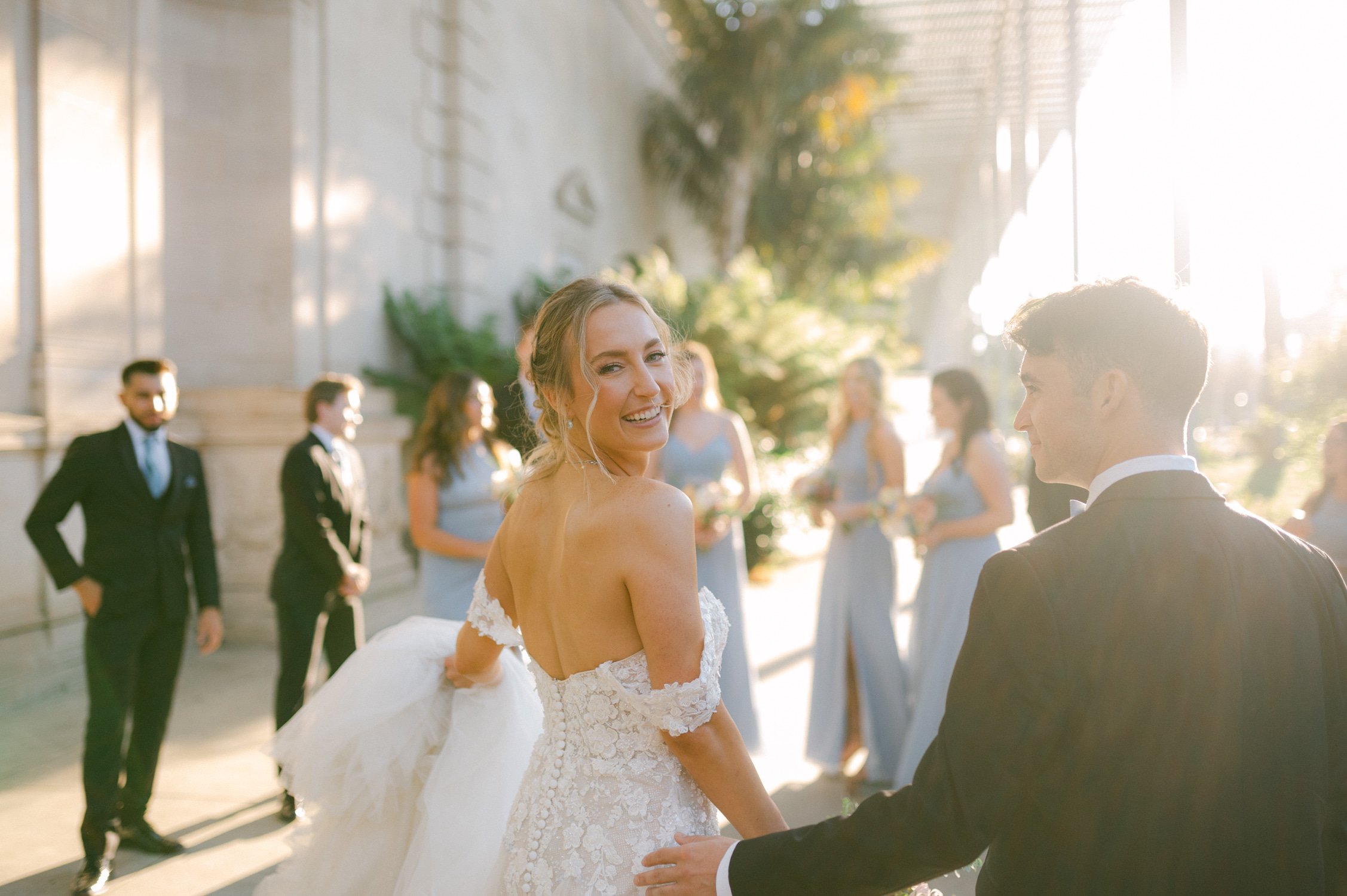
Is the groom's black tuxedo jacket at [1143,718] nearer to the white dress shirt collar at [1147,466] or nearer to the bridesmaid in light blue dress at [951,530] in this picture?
the white dress shirt collar at [1147,466]

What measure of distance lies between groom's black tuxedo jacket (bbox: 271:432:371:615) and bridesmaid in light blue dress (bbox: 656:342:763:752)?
1.77 m

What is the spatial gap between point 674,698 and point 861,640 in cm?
345

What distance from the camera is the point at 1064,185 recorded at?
28.2 feet

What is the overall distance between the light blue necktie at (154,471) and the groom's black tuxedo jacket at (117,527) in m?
0.03

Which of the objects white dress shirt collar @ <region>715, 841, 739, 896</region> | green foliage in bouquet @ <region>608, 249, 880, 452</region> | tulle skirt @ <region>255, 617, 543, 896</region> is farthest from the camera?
green foliage in bouquet @ <region>608, 249, 880, 452</region>

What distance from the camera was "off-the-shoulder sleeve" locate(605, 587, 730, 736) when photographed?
1.59 m

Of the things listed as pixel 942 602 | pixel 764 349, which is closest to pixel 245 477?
pixel 942 602

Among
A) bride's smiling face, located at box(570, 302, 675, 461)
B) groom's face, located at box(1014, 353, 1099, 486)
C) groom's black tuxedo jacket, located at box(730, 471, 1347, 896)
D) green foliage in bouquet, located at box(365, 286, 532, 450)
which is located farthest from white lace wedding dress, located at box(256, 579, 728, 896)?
green foliage in bouquet, located at box(365, 286, 532, 450)

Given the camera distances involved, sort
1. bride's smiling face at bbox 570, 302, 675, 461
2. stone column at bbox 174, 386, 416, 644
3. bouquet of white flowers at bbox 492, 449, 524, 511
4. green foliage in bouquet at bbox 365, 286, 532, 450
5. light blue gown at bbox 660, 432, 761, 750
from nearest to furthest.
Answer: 1. bride's smiling face at bbox 570, 302, 675, 461
2. bouquet of white flowers at bbox 492, 449, 524, 511
3. light blue gown at bbox 660, 432, 761, 750
4. stone column at bbox 174, 386, 416, 644
5. green foliage in bouquet at bbox 365, 286, 532, 450

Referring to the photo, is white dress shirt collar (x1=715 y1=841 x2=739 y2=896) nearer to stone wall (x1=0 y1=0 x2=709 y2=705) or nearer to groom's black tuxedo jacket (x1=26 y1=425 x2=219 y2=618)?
groom's black tuxedo jacket (x1=26 y1=425 x2=219 y2=618)

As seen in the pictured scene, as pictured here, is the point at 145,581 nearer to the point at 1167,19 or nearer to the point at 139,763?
the point at 139,763

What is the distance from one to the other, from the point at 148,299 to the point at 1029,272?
932cm

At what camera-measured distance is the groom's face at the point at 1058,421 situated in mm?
1446

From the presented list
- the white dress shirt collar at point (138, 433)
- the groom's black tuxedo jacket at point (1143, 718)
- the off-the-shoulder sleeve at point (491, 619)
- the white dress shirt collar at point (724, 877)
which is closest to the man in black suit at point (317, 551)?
A: the white dress shirt collar at point (138, 433)
